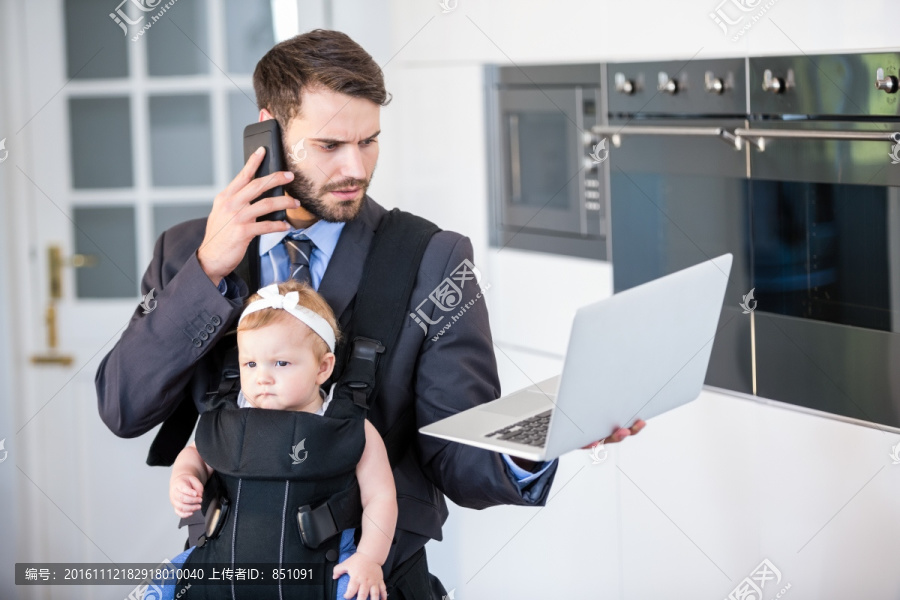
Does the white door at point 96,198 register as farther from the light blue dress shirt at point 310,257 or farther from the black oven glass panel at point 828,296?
the black oven glass panel at point 828,296

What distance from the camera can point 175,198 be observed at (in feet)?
9.66

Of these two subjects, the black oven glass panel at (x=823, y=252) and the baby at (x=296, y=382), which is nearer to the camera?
the baby at (x=296, y=382)

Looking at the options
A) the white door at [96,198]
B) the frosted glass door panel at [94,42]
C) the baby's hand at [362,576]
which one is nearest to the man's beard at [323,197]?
the baby's hand at [362,576]

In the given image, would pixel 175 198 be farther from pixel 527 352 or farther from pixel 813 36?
pixel 813 36

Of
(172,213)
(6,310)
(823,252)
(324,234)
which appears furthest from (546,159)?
(6,310)

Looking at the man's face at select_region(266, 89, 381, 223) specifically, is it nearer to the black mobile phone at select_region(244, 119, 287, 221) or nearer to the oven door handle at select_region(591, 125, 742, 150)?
the black mobile phone at select_region(244, 119, 287, 221)

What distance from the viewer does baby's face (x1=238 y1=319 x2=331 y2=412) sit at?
4.71 ft

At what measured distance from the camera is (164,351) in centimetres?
148

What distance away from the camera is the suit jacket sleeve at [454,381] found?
5.07ft

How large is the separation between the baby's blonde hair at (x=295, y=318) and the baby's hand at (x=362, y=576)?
296mm

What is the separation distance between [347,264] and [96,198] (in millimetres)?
1608

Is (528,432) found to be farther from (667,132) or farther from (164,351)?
(667,132)

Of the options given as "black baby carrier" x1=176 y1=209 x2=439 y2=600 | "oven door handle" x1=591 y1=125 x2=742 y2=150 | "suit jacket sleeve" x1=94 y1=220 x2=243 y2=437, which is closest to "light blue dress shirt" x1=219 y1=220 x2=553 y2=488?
"suit jacket sleeve" x1=94 y1=220 x2=243 y2=437

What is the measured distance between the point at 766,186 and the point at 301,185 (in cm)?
96
